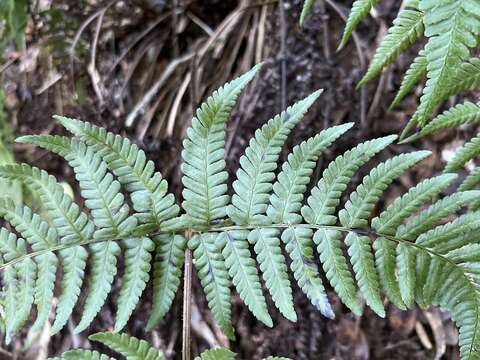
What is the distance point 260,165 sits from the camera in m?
1.40

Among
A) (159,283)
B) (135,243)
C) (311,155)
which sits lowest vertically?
(159,283)

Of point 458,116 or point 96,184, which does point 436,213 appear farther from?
point 96,184

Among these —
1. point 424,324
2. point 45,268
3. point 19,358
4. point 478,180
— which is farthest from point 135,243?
point 19,358

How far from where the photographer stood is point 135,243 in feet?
4.84

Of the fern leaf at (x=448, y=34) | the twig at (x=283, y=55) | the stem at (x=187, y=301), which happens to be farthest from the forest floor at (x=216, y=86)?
the fern leaf at (x=448, y=34)

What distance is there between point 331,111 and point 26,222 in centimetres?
134

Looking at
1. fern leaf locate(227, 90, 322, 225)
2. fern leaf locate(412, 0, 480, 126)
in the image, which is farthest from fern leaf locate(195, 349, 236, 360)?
fern leaf locate(412, 0, 480, 126)

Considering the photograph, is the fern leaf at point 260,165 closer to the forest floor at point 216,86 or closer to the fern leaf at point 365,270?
the fern leaf at point 365,270

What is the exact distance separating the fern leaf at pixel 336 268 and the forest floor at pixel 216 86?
33.9 inches

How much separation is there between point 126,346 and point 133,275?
0.19 metres

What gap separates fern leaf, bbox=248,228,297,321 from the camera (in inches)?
52.5

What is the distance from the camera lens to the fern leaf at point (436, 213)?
132 cm

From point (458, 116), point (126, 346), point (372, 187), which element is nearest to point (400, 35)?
point (458, 116)

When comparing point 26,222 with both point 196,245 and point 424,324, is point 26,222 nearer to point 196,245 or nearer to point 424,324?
point 196,245
